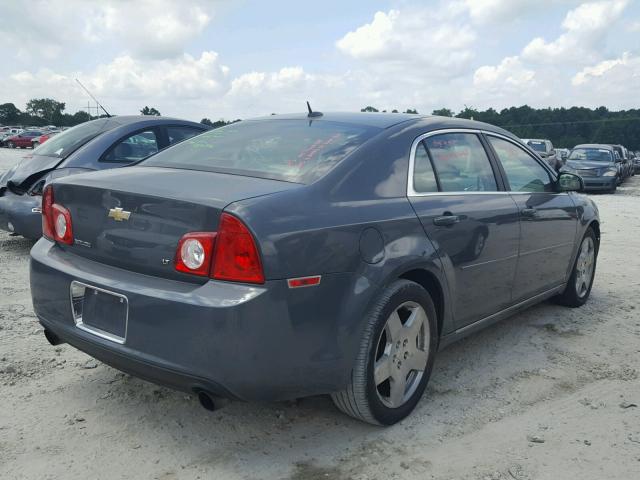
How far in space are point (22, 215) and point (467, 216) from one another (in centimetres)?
510

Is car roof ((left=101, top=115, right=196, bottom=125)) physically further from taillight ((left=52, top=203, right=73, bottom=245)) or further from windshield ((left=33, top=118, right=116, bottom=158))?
taillight ((left=52, top=203, right=73, bottom=245))

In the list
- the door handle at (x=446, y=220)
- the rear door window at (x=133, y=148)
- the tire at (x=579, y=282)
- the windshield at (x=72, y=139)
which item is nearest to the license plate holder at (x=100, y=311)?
the door handle at (x=446, y=220)

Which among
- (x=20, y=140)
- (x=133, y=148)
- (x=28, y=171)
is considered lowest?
(x=20, y=140)

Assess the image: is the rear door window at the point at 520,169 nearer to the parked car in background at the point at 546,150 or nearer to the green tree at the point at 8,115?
the parked car in background at the point at 546,150

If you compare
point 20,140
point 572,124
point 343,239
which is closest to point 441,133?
point 343,239

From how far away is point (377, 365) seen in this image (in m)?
3.03

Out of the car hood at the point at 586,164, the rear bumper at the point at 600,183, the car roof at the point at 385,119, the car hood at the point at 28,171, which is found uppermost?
the car roof at the point at 385,119

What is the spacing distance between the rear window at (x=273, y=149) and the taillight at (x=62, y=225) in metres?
0.60

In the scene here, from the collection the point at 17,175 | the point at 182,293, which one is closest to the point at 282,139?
the point at 182,293

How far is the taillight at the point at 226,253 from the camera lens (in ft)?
8.15

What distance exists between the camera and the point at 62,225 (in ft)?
10.3

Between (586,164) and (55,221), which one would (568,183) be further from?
(586,164)

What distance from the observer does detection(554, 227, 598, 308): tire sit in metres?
5.26

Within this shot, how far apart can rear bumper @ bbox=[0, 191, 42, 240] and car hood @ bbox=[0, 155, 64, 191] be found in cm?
19
